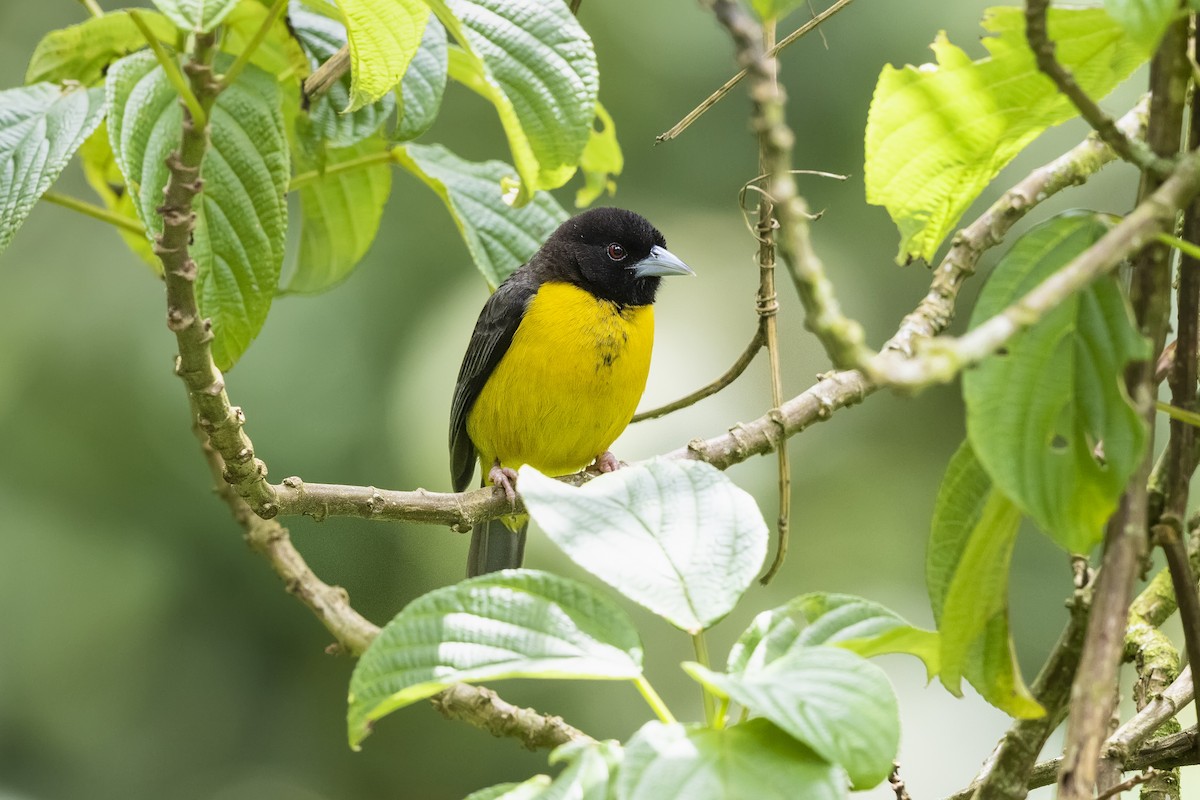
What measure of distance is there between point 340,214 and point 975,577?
2.33 metres

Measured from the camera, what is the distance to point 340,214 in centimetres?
324

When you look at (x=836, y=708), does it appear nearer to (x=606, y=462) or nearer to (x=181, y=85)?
(x=181, y=85)

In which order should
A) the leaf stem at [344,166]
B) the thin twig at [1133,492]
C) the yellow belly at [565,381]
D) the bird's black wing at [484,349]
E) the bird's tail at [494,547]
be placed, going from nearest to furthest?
the thin twig at [1133,492] < the leaf stem at [344,166] < the yellow belly at [565,381] < the bird's black wing at [484,349] < the bird's tail at [494,547]

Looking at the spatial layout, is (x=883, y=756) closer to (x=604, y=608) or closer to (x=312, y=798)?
(x=604, y=608)

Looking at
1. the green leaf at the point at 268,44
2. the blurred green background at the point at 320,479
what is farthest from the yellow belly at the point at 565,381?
the green leaf at the point at 268,44

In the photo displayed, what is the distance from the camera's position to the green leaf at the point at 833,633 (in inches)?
54.0

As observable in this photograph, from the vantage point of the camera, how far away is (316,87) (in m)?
2.76

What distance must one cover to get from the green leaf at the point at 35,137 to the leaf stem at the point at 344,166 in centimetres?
55

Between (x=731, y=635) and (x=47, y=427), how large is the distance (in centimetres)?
351

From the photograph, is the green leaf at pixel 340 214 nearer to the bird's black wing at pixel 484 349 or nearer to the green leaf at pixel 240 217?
the green leaf at pixel 240 217

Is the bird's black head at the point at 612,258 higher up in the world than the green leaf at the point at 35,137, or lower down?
lower down

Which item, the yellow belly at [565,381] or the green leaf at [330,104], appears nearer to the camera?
the green leaf at [330,104]

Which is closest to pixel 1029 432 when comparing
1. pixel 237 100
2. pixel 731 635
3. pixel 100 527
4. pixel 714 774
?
pixel 714 774

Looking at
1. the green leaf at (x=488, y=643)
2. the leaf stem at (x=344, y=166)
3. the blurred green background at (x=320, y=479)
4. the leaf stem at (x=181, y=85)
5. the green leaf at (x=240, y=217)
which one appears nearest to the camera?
the green leaf at (x=488, y=643)
